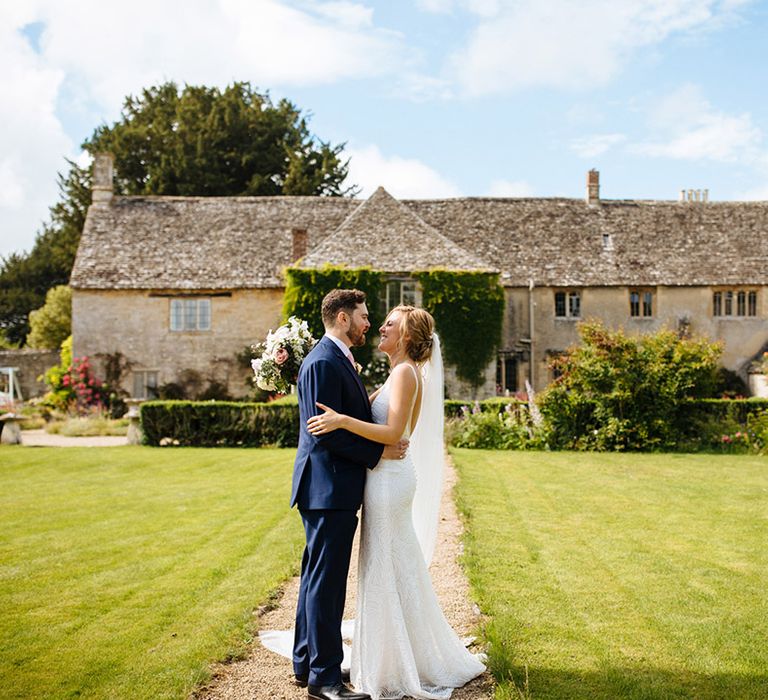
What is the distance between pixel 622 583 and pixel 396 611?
2.88 meters

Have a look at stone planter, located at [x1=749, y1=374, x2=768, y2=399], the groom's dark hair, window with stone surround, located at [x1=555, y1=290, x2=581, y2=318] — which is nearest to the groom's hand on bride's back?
the groom's dark hair

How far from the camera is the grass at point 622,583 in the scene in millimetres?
4824

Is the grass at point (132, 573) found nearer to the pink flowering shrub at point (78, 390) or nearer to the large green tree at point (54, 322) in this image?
the pink flowering shrub at point (78, 390)

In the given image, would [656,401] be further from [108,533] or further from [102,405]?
[102,405]

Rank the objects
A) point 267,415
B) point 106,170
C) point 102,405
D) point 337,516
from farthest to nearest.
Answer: point 106,170 < point 102,405 < point 267,415 < point 337,516

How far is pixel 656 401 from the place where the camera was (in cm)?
1691

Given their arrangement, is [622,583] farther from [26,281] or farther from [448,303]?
[26,281]

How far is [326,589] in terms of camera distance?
4.55 m

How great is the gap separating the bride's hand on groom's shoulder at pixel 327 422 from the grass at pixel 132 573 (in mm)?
1679

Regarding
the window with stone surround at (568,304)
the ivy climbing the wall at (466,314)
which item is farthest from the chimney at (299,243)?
the window with stone surround at (568,304)

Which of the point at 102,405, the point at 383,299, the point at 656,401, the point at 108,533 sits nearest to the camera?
the point at 108,533

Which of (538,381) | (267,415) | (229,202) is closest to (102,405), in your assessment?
(229,202)

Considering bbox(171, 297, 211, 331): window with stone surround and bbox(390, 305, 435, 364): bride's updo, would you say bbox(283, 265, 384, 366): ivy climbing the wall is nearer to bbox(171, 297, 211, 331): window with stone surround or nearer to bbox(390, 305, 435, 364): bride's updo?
bbox(171, 297, 211, 331): window with stone surround

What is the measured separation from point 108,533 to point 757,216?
1164 inches
